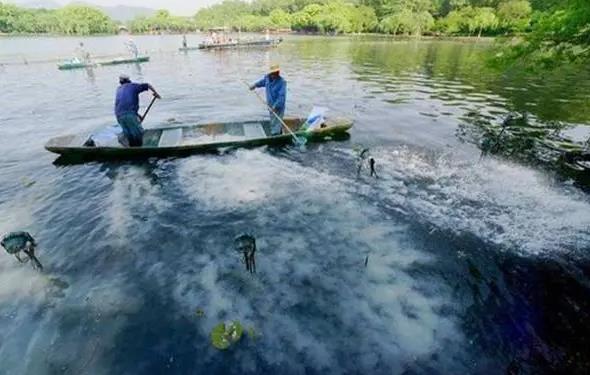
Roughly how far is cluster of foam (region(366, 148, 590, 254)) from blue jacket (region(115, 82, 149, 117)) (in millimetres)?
8014

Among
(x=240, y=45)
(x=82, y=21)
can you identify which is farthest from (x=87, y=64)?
(x=82, y=21)

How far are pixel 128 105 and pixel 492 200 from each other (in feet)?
36.2

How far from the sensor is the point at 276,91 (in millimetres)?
12594

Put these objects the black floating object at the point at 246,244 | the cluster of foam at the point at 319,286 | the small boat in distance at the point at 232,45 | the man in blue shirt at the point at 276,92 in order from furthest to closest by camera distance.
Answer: the small boat in distance at the point at 232,45
the man in blue shirt at the point at 276,92
the black floating object at the point at 246,244
the cluster of foam at the point at 319,286

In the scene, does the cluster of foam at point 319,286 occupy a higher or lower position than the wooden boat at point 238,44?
higher

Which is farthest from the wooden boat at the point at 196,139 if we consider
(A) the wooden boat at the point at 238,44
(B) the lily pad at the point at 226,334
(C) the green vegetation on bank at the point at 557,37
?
(A) the wooden boat at the point at 238,44

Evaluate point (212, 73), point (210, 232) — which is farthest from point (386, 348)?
point (212, 73)

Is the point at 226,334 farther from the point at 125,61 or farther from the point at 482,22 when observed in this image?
the point at 482,22

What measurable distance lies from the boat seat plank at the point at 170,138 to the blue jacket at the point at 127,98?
1.58 metres

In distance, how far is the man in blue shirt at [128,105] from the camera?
35.4ft

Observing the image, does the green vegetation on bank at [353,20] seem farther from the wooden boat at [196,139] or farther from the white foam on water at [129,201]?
the white foam on water at [129,201]

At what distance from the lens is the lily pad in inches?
212

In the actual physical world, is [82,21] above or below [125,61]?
above

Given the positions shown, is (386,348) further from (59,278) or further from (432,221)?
(59,278)
